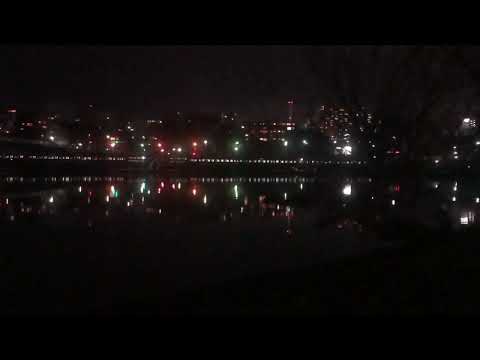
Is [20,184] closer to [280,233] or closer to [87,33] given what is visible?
[280,233]

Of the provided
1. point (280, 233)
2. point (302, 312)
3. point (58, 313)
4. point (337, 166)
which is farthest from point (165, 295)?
point (337, 166)

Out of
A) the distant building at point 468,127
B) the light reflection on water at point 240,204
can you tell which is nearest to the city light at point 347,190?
the light reflection on water at point 240,204

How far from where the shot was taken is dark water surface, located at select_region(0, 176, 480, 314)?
10578 millimetres

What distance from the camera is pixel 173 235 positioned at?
1691cm

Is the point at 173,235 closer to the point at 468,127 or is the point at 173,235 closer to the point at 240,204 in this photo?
the point at 240,204

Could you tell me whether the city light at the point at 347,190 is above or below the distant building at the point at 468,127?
below

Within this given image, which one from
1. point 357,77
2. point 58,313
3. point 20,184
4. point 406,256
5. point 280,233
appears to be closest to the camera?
point 58,313

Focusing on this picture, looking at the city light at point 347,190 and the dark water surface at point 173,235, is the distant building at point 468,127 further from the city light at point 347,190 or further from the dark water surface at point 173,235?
the city light at point 347,190

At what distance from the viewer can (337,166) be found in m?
47.7

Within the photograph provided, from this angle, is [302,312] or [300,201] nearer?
[302,312]

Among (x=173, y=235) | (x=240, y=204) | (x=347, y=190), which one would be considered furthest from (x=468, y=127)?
(x=173, y=235)

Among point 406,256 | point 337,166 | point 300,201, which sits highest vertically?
point 337,166

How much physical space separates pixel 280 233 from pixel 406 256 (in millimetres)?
5925

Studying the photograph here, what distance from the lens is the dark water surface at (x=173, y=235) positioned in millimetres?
10578
